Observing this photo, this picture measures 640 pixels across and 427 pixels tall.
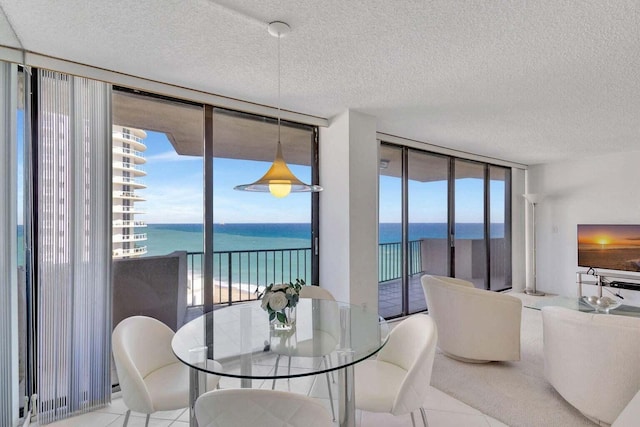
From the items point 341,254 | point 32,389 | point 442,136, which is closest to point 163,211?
point 32,389

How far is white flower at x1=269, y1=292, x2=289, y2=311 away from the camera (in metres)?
1.91

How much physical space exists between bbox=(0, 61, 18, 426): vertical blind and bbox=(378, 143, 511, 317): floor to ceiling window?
3.58 m

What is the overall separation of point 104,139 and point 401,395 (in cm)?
268

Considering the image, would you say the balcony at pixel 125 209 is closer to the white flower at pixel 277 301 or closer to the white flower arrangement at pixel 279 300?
the white flower arrangement at pixel 279 300

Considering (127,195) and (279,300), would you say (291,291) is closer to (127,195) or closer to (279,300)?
(279,300)

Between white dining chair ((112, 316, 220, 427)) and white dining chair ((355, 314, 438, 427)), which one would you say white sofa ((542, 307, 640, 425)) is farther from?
white dining chair ((112, 316, 220, 427))

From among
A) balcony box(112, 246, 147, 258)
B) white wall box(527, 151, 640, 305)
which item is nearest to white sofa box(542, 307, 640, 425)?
balcony box(112, 246, 147, 258)

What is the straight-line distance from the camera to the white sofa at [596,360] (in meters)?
2.03

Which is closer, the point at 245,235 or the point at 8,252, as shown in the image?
the point at 8,252

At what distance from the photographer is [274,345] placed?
1876mm

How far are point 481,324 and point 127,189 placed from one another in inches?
132

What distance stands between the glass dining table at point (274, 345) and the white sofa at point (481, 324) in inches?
47.8

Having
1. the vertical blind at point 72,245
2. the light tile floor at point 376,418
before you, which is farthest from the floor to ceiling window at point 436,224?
the vertical blind at point 72,245

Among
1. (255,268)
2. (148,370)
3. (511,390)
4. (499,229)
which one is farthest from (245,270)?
(499,229)
